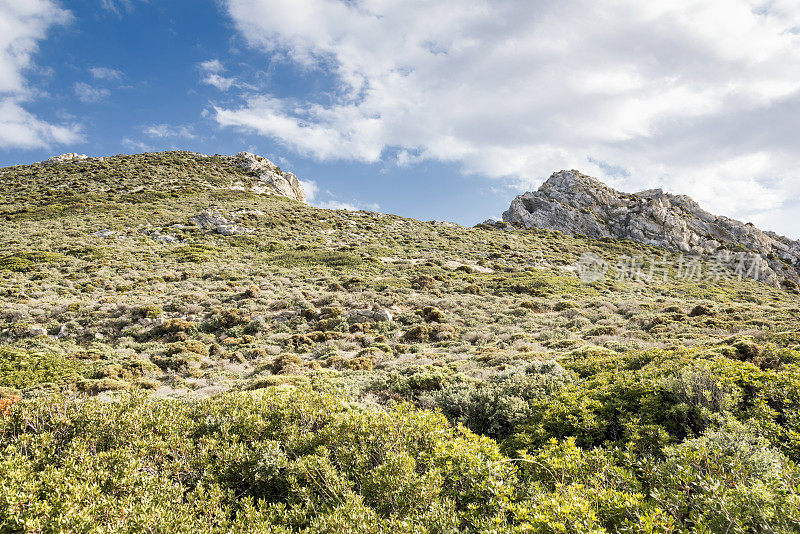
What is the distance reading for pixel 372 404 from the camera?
385 inches

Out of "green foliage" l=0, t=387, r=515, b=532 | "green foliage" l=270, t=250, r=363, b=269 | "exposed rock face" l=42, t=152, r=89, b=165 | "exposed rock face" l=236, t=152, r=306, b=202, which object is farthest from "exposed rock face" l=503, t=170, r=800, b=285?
"exposed rock face" l=42, t=152, r=89, b=165

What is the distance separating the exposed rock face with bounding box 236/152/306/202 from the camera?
257 feet

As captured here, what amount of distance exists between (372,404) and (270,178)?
8269 cm

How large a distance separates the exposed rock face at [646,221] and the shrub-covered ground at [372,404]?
44351 mm

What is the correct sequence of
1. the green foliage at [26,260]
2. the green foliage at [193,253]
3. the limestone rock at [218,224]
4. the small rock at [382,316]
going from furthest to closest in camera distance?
the limestone rock at [218,224] < the green foliage at [193,253] < the green foliage at [26,260] < the small rock at [382,316]

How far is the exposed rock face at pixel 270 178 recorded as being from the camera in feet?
257

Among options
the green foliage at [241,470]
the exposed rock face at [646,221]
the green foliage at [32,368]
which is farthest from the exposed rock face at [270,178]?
the green foliage at [241,470]

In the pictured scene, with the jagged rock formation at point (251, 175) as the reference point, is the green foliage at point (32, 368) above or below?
below

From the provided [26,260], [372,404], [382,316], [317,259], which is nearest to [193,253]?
[26,260]

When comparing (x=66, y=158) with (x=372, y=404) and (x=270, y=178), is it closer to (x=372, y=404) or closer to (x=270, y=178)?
(x=270, y=178)

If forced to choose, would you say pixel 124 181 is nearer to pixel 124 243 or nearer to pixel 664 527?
pixel 124 243

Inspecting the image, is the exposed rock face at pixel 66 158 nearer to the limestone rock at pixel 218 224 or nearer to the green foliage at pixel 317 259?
the limestone rock at pixel 218 224

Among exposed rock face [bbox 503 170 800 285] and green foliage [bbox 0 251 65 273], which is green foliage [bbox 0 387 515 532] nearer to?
green foliage [bbox 0 251 65 273]

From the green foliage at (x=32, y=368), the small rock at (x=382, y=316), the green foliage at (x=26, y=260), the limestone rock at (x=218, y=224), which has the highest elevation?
the limestone rock at (x=218, y=224)
